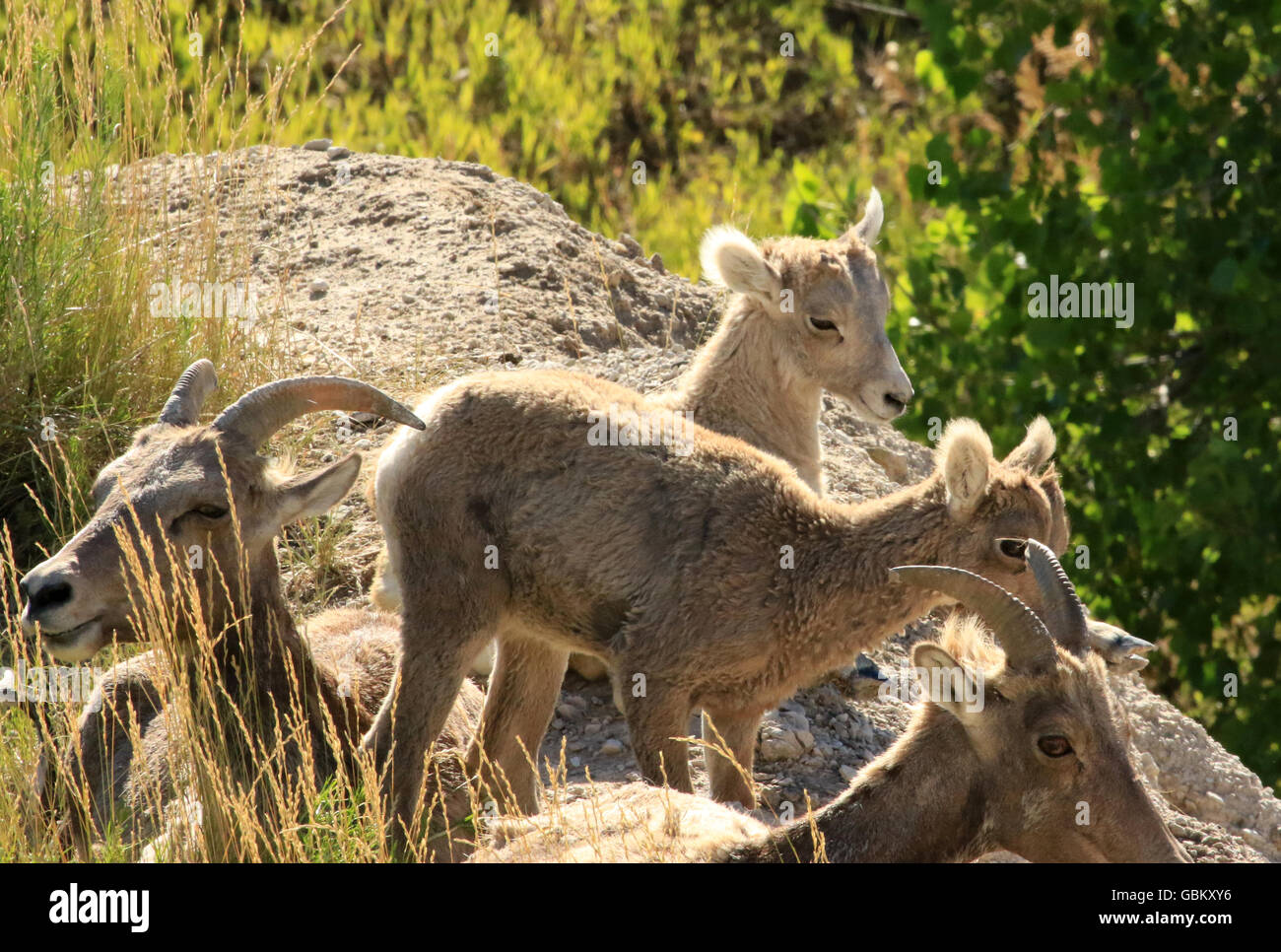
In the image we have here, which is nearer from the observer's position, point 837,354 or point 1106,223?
point 837,354

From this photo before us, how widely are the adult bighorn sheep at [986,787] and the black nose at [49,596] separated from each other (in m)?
1.71

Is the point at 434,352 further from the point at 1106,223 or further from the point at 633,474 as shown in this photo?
the point at 1106,223

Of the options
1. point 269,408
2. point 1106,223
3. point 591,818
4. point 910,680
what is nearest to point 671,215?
point 1106,223

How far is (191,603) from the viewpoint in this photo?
5.52 metres

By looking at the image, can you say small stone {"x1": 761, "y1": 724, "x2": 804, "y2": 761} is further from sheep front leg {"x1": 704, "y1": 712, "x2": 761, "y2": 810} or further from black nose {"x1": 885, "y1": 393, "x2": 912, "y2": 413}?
black nose {"x1": 885, "y1": 393, "x2": 912, "y2": 413}

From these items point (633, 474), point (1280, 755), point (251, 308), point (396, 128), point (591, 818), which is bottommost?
point (1280, 755)

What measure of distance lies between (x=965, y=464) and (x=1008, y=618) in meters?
1.00

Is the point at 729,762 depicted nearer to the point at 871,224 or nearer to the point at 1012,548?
the point at 1012,548

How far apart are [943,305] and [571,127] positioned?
453 cm

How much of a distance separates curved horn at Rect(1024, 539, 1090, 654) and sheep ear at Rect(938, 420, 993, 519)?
25.0 inches

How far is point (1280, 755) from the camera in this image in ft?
33.4


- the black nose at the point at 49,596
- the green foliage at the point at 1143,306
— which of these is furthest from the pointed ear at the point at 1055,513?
the green foliage at the point at 1143,306

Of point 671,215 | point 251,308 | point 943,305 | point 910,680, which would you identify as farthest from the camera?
point 671,215

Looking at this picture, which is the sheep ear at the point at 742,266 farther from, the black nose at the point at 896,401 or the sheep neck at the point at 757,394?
the black nose at the point at 896,401
